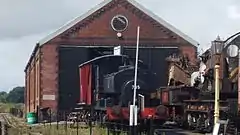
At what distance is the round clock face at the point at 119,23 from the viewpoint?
52.6 meters

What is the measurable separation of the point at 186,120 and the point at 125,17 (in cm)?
2522

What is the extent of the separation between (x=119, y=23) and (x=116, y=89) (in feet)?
81.1

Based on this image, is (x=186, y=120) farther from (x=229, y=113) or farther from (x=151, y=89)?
(x=229, y=113)

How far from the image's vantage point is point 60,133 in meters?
26.8

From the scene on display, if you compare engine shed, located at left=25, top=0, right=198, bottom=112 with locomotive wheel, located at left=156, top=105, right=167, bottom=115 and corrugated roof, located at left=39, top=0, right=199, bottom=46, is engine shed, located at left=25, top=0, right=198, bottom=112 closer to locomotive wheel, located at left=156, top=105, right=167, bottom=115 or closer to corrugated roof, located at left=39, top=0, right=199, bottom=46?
corrugated roof, located at left=39, top=0, right=199, bottom=46

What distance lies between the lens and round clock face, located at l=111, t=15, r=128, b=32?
5256 cm

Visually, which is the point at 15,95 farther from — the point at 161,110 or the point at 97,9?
the point at 161,110

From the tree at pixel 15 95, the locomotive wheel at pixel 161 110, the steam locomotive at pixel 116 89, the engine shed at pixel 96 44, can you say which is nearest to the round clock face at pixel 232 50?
the steam locomotive at pixel 116 89

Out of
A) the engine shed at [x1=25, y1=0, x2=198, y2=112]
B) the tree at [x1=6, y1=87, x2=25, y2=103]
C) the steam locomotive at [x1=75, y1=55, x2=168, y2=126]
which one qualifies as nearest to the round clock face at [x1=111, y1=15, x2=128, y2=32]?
the engine shed at [x1=25, y1=0, x2=198, y2=112]

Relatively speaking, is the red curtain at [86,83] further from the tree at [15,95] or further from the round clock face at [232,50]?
the tree at [15,95]

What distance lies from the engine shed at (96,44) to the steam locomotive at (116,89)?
18.6m

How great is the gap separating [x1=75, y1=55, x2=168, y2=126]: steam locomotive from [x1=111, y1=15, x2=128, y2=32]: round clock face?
20384 mm

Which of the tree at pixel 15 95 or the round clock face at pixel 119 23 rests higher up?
the round clock face at pixel 119 23

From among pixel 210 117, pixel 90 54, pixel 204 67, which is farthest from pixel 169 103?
pixel 90 54
